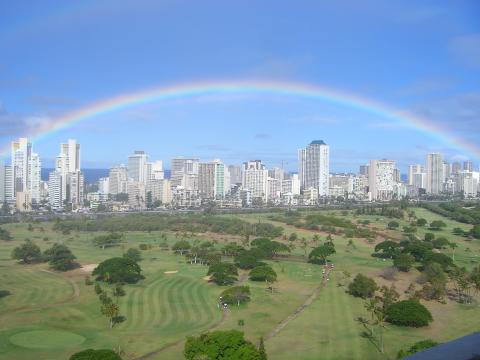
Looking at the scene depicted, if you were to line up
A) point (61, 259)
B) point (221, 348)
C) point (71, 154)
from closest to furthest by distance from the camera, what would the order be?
point (221, 348) < point (61, 259) < point (71, 154)

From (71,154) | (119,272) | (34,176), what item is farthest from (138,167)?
(119,272)

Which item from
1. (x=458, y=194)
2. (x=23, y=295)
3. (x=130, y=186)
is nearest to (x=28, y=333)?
(x=23, y=295)

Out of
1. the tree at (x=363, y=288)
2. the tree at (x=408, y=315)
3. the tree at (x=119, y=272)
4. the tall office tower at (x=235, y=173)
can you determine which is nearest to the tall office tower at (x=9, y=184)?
the tall office tower at (x=235, y=173)

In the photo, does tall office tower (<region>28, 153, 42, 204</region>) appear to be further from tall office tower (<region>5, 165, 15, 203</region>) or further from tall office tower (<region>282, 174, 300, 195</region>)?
tall office tower (<region>282, 174, 300, 195</region>)

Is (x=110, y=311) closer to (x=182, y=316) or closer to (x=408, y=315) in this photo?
(x=182, y=316)

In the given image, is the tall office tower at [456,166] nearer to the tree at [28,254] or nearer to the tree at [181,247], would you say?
the tree at [181,247]
